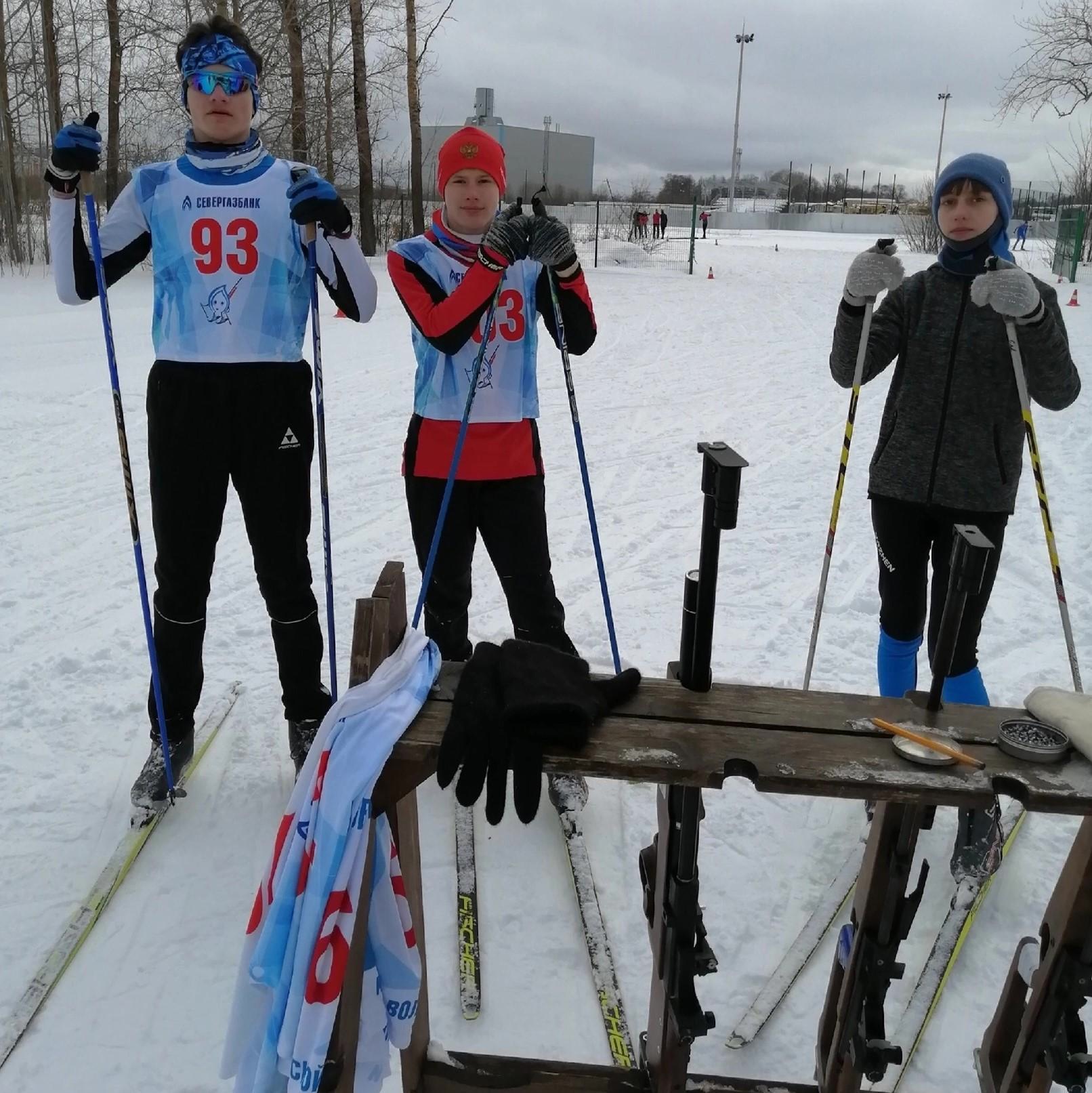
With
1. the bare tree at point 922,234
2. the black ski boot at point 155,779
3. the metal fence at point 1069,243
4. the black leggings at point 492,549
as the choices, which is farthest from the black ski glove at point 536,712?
the bare tree at point 922,234

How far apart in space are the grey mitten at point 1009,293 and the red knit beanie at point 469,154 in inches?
54.2

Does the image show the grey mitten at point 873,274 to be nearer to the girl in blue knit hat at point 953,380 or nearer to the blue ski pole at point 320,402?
the girl in blue knit hat at point 953,380

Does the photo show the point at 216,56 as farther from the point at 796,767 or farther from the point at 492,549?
the point at 796,767

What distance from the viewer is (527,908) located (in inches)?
98.8

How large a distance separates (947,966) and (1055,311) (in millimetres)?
1771

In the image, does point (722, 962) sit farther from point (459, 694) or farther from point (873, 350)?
point (873, 350)

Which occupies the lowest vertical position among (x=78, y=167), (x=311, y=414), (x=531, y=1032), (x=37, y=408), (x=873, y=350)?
(x=531, y=1032)

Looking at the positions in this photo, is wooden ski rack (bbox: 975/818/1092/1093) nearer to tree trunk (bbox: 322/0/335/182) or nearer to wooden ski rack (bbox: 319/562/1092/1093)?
wooden ski rack (bbox: 319/562/1092/1093)

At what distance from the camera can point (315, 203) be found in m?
2.42

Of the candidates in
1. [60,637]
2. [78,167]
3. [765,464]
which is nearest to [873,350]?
[78,167]

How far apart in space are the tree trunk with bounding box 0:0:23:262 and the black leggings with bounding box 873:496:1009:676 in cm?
1914

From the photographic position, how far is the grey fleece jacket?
2.52m

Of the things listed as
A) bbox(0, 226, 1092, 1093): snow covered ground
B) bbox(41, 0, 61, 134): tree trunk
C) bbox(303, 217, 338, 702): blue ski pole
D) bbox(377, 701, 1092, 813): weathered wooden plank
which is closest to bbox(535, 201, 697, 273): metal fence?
bbox(41, 0, 61, 134): tree trunk

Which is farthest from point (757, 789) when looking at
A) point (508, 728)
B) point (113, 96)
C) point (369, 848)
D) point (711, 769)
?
point (113, 96)
